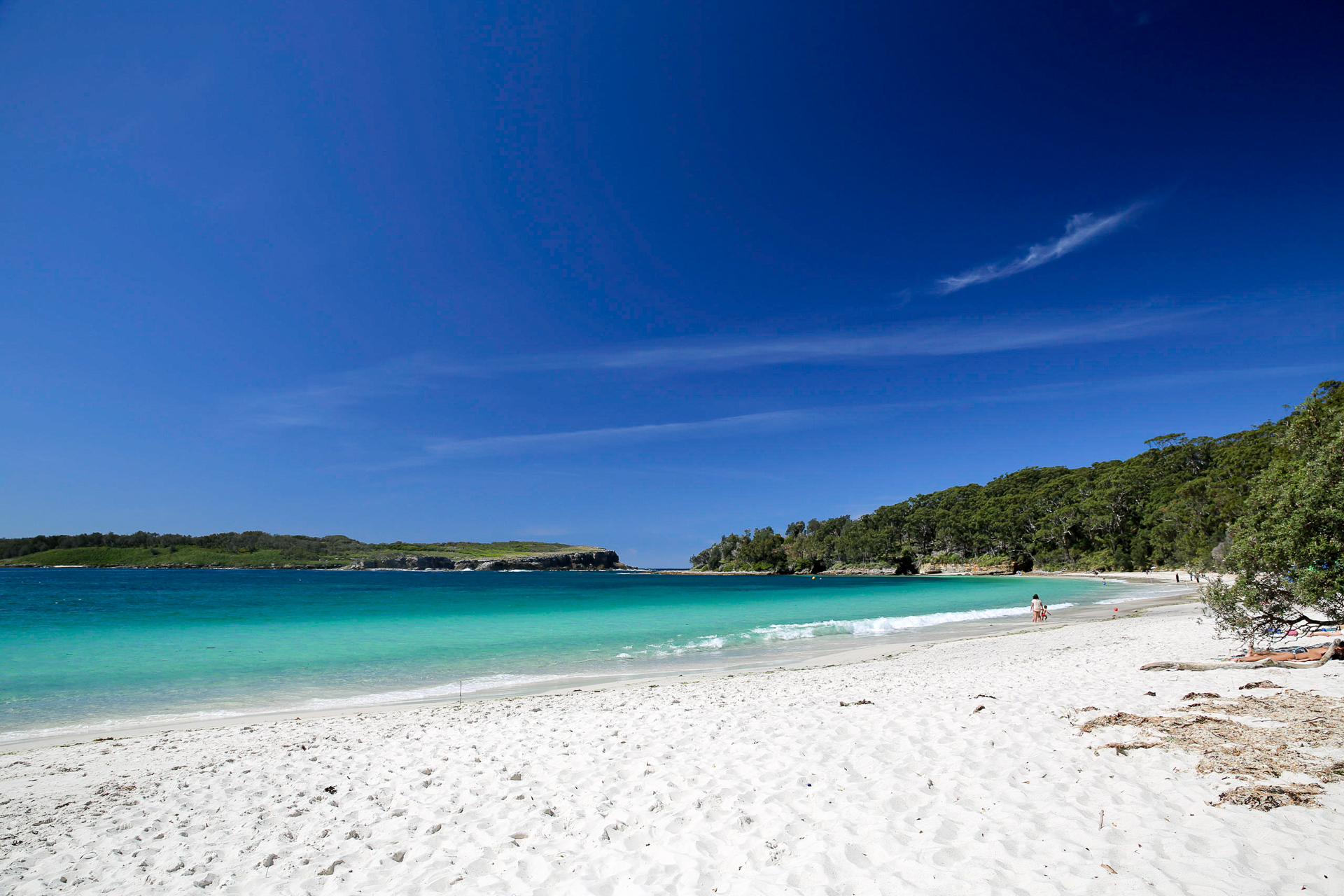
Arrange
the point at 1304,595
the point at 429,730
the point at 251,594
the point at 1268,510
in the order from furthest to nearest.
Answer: the point at 251,594
the point at 1268,510
the point at 1304,595
the point at 429,730

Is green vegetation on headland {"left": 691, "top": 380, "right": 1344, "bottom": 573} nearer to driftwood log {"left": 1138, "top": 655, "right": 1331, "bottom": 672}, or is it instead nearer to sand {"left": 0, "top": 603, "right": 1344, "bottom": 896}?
driftwood log {"left": 1138, "top": 655, "right": 1331, "bottom": 672}

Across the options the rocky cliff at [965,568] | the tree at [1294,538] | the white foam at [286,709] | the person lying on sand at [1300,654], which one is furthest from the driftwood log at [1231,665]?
the rocky cliff at [965,568]

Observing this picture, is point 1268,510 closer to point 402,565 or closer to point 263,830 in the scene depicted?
point 263,830

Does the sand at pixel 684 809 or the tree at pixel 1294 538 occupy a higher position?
the tree at pixel 1294 538

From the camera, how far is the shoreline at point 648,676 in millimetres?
9742

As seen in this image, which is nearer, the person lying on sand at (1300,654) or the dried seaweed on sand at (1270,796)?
the dried seaweed on sand at (1270,796)

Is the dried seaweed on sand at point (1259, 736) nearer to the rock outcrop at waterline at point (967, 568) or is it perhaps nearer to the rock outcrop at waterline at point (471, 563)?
the rock outcrop at waterline at point (967, 568)

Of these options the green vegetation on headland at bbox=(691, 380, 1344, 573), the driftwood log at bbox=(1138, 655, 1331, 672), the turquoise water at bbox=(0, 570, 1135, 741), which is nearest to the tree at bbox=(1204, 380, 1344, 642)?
the driftwood log at bbox=(1138, 655, 1331, 672)

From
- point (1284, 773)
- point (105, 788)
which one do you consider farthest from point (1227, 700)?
point (105, 788)

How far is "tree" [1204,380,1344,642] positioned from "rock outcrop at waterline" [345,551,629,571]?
561 ft

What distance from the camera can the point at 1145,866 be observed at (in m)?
3.70

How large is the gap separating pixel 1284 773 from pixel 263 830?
8.88 metres

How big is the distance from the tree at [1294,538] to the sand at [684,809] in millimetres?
2080

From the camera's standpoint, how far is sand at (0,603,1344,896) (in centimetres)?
385
